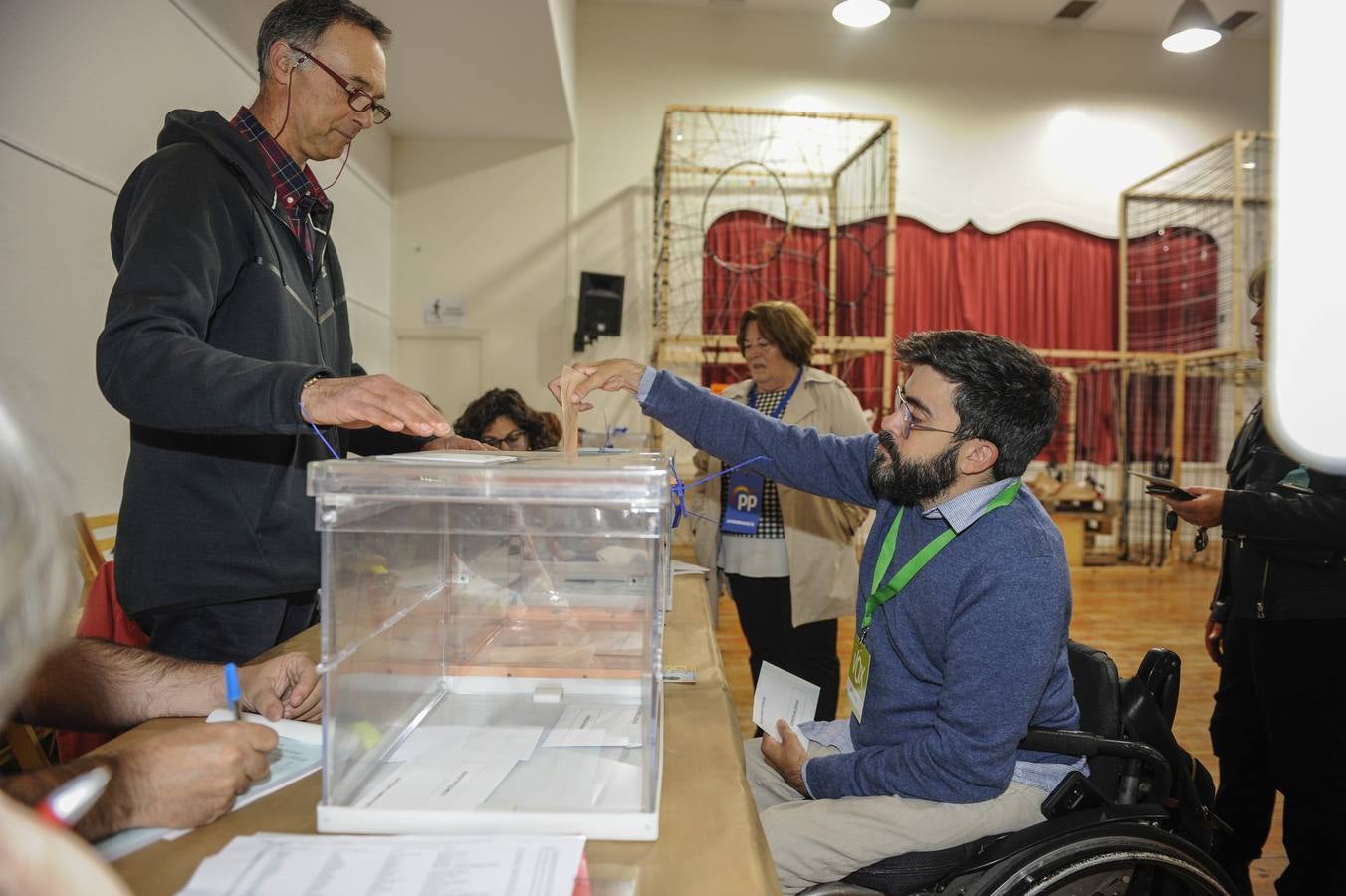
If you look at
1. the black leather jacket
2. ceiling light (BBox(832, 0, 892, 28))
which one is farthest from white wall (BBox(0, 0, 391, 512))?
ceiling light (BBox(832, 0, 892, 28))

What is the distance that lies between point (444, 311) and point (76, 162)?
3935 mm

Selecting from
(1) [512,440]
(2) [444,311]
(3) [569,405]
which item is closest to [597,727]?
(3) [569,405]

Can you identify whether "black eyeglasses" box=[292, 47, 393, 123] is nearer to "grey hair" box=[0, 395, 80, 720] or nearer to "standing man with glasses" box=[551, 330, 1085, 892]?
"standing man with glasses" box=[551, 330, 1085, 892]

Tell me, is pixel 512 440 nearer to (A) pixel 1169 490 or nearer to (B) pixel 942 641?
(B) pixel 942 641

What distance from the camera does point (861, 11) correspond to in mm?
5531

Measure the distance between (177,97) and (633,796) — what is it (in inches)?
136

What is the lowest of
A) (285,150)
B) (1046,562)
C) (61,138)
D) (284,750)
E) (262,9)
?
(284,750)

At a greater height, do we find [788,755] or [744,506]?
[744,506]

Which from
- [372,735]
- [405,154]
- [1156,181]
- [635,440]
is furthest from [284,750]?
[1156,181]

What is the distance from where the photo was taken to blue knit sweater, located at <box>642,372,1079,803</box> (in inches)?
50.1

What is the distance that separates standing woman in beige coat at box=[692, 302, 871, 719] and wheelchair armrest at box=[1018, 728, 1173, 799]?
4.70 feet

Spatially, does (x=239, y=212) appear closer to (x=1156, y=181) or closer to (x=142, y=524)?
(x=142, y=524)

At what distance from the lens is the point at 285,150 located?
1585 millimetres

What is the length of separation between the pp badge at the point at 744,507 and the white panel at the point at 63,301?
75.3 inches
